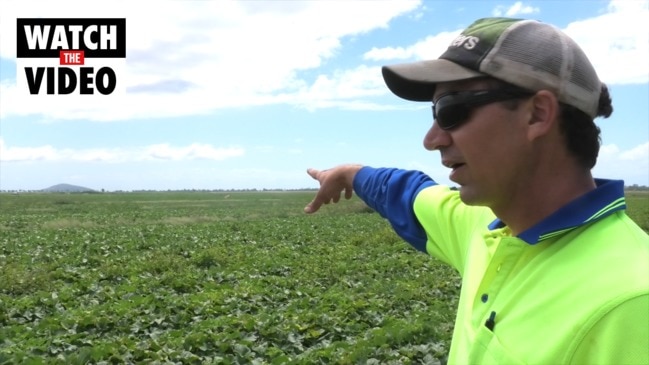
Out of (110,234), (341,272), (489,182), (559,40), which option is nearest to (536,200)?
(489,182)

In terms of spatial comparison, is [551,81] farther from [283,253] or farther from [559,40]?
[283,253]

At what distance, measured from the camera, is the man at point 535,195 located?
140 centimetres

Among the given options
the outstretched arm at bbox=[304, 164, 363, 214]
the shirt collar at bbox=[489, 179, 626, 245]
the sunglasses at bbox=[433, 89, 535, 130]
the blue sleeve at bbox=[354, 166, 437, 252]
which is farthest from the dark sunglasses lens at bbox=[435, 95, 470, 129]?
the outstretched arm at bbox=[304, 164, 363, 214]

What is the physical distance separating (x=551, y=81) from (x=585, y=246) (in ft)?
1.47

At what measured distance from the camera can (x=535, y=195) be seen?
5.78 ft

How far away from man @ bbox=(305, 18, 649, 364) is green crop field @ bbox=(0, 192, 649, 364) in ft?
15.5

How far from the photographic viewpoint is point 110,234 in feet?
72.5

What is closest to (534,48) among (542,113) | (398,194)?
(542,113)

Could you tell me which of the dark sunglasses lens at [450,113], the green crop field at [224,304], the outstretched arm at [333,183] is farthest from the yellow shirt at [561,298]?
the green crop field at [224,304]

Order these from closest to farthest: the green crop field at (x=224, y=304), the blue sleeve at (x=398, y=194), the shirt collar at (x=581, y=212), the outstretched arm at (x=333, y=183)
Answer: the shirt collar at (x=581, y=212) < the blue sleeve at (x=398, y=194) < the outstretched arm at (x=333, y=183) < the green crop field at (x=224, y=304)

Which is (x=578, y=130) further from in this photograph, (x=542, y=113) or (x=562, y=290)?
(x=562, y=290)

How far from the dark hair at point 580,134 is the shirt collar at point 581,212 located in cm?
10

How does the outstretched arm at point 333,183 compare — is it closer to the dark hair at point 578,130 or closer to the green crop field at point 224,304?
the dark hair at point 578,130

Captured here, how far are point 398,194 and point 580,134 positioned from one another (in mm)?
1176
